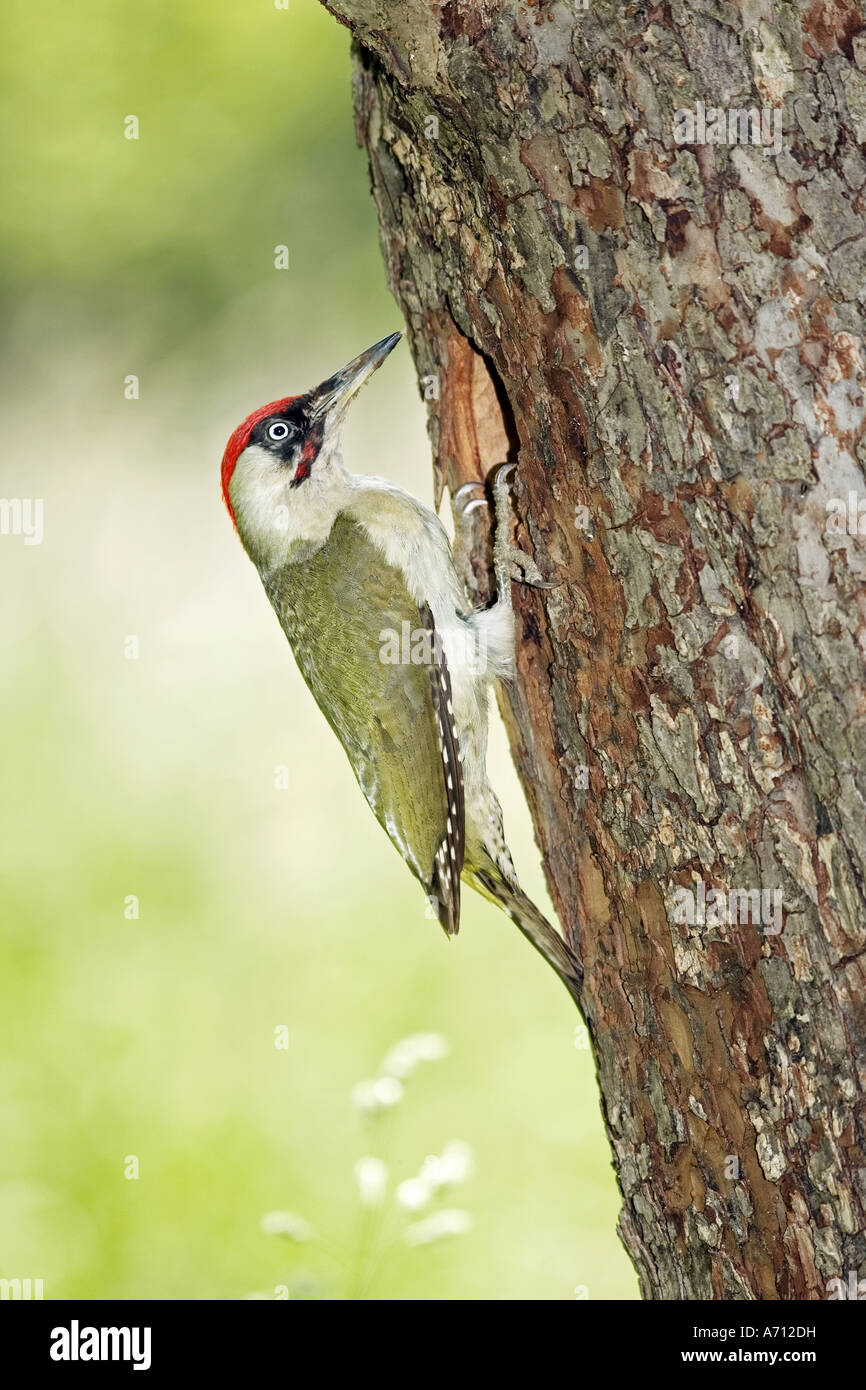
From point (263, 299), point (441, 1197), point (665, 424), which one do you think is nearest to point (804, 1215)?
point (441, 1197)

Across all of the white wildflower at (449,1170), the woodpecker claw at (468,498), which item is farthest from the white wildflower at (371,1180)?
the woodpecker claw at (468,498)

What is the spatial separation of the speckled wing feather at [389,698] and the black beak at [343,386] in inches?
12.6

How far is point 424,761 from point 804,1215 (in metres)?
1.47

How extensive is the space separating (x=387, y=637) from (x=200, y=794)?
202 centimetres

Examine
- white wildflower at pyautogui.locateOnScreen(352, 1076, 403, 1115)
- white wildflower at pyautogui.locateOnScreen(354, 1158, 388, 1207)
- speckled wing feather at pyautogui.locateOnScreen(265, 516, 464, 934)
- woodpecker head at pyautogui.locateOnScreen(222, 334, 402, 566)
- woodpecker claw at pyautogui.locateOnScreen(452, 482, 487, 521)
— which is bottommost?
white wildflower at pyautogui.locateOnScreen(354, 1158, 388, 1207)

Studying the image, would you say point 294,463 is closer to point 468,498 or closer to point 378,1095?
point 468,498

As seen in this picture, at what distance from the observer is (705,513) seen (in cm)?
198

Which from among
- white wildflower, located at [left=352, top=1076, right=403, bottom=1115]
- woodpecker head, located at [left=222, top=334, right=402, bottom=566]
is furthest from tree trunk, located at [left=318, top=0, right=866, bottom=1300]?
woodpecker head, located at [left=222, top=334, right=402, bottom=566]

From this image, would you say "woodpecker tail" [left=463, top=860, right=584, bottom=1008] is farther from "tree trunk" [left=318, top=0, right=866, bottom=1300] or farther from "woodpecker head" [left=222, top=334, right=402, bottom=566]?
"woodpecker head" [left=222, top=334, right=402, bottom=566]

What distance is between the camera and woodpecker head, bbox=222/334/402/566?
3.27 meters

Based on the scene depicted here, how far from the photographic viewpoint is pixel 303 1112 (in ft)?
14.0

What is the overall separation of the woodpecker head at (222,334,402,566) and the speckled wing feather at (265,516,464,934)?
121mm
